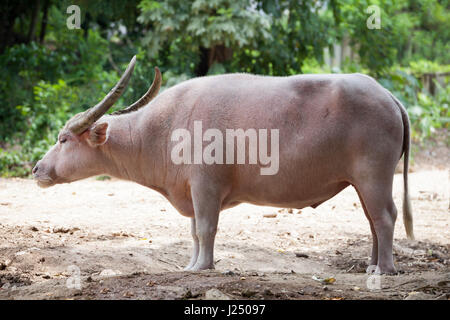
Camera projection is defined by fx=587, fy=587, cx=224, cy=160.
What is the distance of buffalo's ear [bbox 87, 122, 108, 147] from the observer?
5828 millimetres

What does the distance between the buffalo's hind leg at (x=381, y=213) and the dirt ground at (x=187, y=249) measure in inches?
9.8

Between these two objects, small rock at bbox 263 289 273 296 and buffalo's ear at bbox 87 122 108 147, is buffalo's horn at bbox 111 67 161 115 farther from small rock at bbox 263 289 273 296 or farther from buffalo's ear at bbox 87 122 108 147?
small rock at bbox 263 289 273 296

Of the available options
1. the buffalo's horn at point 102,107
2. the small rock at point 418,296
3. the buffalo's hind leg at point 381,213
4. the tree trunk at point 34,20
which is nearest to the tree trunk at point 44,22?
the tree trunk at point 34,20

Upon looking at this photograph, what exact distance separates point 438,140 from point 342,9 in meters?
4.39

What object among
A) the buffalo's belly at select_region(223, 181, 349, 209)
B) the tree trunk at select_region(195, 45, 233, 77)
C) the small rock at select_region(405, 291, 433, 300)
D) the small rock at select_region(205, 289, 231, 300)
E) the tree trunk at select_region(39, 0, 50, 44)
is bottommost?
the small rock at select_region(405, 291, 433, 300)

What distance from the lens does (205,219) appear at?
548 centimetres

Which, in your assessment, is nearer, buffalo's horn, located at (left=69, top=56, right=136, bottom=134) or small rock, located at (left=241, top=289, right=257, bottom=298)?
small rock, located at (left=241, top=289, right=257, bottom=298)

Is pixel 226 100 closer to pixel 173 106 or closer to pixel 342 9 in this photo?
pixel 173 106

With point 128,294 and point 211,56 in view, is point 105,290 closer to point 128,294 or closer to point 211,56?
point 128,294

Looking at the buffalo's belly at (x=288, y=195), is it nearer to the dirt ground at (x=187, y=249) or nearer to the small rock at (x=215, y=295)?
the dirt ground at (x=187, y=249)

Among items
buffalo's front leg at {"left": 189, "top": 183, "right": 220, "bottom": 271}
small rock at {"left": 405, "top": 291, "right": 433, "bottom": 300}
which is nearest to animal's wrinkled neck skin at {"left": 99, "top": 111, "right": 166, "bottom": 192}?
buffalo's front leg at {"left": 189, "top": 183, "right": 220, "bottom": 271}

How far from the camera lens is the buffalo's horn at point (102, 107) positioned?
18.7 feet

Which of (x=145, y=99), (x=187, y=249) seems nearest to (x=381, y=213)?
(x=187, y=249)

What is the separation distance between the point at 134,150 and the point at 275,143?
1.48m
